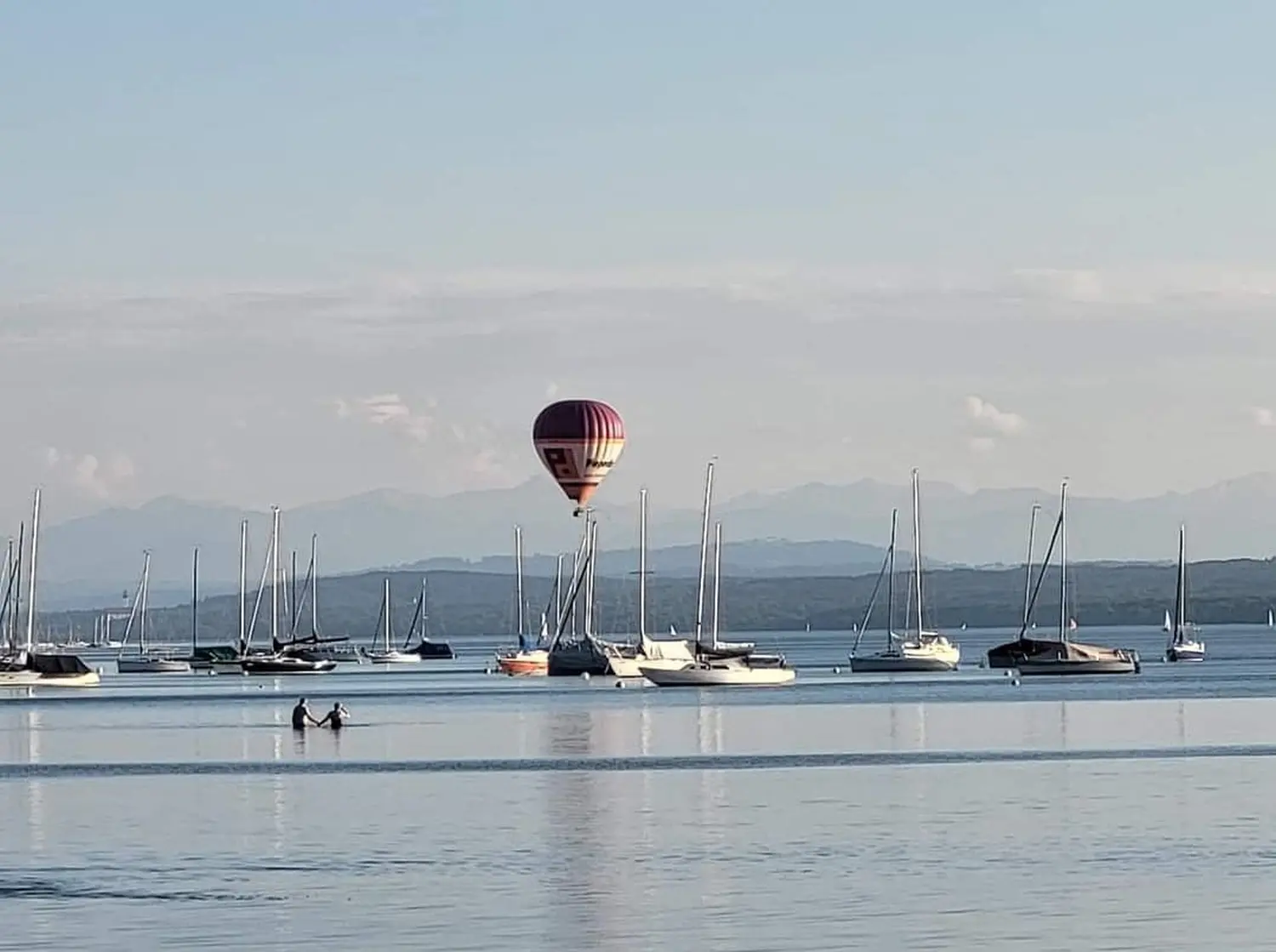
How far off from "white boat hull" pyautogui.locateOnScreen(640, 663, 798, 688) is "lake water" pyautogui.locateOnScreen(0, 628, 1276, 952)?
99.4 ft

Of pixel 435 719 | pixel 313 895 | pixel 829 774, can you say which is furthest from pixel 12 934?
pixel 435 719

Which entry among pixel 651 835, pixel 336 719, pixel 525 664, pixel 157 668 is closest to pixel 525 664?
pixel 525 664

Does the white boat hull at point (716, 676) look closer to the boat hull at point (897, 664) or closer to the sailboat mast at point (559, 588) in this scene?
the boat hull at point (897, 664)

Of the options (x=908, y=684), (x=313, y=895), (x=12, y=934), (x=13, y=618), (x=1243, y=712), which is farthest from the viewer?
(x=13, y=618)

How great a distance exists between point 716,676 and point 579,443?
1864 centimetres

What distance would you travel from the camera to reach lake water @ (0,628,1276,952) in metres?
32.2

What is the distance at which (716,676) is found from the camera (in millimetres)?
120125

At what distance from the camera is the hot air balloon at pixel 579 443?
443 ft

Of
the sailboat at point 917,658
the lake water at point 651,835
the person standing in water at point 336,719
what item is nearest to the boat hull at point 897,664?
the sailboat at point 917,658

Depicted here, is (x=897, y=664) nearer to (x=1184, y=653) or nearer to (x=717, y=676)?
(x=717, y=676)

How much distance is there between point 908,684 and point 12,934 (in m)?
99.8

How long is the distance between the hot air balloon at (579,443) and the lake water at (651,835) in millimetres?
46153

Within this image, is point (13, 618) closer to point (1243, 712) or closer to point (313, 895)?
point (1243, 712)

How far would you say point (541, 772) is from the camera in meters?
62.5
